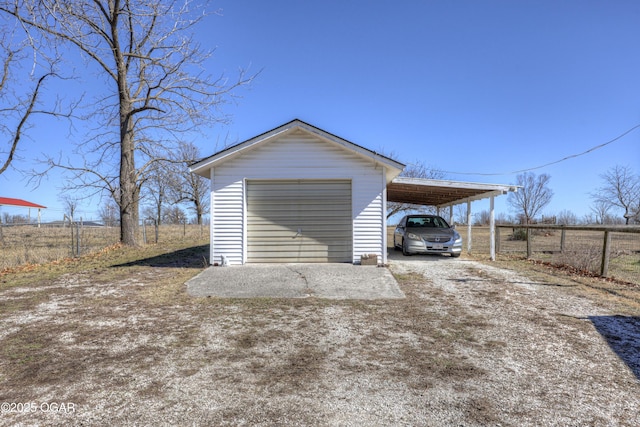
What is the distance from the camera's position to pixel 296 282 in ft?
24.0

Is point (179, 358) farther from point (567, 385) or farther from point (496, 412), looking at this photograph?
point (567, 385)

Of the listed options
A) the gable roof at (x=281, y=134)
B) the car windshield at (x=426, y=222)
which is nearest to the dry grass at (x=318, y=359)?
the gable roof at (x=281, y=134)

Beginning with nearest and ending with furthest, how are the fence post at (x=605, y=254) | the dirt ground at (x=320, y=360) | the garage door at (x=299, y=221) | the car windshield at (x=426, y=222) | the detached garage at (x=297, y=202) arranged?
the dirt ground at (x=320, y=360), the fence post at (x=605, y=254), the detached garage at (x=297, y=202), the garage door at (x=299, y=221), the car windshield at (x=426, y=222)

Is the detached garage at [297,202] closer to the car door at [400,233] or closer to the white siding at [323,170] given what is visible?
the white siding at [323,170]

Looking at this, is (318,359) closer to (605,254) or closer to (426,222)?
(605,254)

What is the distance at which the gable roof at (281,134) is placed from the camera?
29.1 feet

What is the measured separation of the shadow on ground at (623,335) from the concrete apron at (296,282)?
294 cm

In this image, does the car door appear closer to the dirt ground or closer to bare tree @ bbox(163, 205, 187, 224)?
the dirt ground

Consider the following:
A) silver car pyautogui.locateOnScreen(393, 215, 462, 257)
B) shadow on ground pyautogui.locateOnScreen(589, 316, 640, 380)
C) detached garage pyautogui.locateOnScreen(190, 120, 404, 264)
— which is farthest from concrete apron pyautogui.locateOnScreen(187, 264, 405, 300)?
silver car pyautogui.locateOnScreen(393, 215, 462, 257)

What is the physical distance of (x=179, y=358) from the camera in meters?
3.63

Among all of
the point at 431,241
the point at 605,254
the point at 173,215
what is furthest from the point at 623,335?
the point at 173,215

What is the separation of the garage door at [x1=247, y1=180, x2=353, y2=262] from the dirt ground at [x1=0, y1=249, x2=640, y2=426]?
3.45 meters

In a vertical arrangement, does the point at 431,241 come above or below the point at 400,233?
below

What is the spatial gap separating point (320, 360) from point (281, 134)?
22.1 feet
